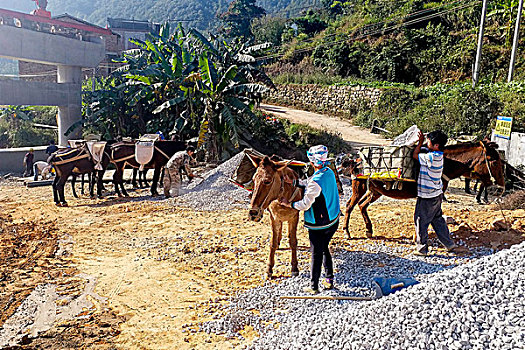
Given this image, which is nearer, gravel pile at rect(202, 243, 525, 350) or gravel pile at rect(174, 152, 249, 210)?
gravel pile at rect(202, 243, 525, 350)

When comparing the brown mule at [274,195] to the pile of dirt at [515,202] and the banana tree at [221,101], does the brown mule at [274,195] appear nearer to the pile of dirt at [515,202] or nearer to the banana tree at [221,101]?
the pile of dirt at [515,202]

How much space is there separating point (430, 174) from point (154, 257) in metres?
4.81

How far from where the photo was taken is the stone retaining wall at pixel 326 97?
25.8m

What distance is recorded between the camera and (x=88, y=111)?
20.1 metres

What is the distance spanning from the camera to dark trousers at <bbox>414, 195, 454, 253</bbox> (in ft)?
21.5

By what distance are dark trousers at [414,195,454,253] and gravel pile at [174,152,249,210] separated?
15.3 ft

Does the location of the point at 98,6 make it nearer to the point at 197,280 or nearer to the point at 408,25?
the point at 408,25

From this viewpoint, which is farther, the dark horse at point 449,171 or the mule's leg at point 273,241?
the dark horse at point 449,171

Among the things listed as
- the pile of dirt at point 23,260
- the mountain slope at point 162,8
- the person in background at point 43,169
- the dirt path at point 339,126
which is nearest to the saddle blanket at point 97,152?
the pile of dirt at point 23,260

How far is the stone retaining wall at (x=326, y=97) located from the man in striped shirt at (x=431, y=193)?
1914 centimetres

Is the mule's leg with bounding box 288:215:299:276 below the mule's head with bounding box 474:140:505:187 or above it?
below

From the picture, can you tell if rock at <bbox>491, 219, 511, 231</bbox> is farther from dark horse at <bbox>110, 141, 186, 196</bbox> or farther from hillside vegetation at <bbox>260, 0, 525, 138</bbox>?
dark horse at <bbox>110, 141, 186, 196</bbox>

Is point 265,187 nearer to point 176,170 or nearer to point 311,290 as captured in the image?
point 311,290

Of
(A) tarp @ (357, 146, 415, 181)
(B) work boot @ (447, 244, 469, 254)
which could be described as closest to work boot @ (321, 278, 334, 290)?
(B) work boot @ (447, 244, 469, 254)
